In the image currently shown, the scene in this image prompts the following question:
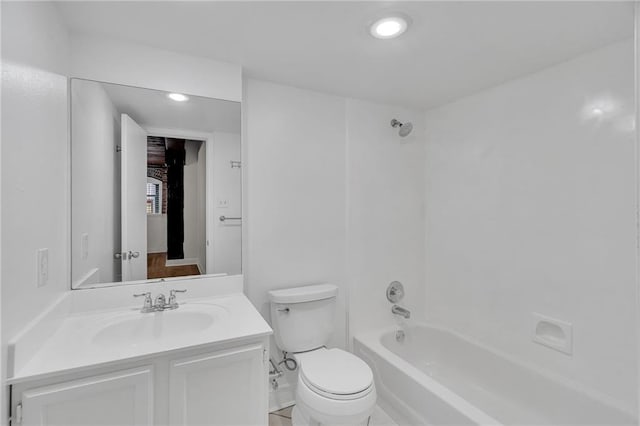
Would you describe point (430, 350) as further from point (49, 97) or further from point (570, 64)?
point (49, 97)

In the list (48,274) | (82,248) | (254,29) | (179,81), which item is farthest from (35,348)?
(254,29)

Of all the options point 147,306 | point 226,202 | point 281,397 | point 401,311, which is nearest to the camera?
point 147,306

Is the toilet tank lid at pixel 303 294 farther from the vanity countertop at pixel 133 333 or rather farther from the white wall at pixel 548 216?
the white wall at pixel 548 216

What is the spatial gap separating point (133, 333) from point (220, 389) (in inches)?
20.8

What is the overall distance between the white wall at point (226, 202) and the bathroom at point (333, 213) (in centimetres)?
1

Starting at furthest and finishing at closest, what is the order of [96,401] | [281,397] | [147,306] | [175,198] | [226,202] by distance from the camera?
[281,397] < [226,202] < [175,198] < [147,306] < [96,401]

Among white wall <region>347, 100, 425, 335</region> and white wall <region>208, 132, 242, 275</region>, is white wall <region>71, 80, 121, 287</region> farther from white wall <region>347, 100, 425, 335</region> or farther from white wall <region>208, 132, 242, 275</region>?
white wall <region>347, 100, 425, 335</region>

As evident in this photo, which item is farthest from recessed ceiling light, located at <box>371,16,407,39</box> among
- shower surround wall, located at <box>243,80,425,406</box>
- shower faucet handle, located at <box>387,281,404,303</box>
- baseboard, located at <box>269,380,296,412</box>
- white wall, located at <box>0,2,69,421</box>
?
baseboard, located at <box>269,380,296,412</box>

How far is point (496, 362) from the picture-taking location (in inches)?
82.7

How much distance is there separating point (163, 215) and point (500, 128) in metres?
2.24

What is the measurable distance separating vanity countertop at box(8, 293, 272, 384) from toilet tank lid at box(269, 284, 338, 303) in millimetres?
254

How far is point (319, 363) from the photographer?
6.02 feet

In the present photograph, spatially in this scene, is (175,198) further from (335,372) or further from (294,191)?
(335,372)

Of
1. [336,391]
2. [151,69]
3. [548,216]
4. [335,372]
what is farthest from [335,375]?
[151,69]
